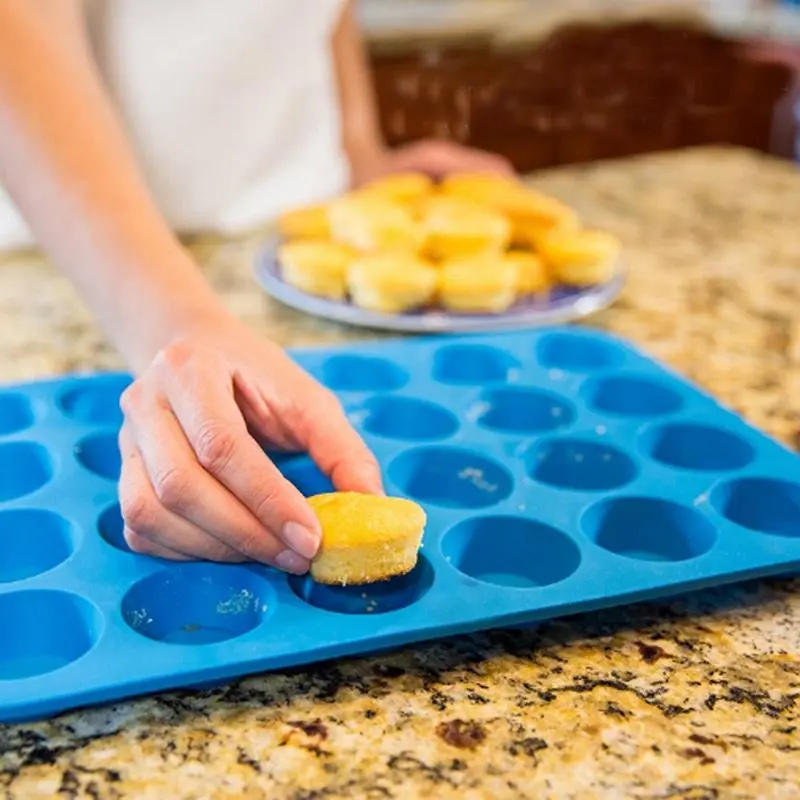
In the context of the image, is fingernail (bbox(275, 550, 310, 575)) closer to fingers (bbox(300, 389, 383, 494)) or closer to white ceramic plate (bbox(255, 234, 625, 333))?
fingers (bbox(300, 389, 383, 494))

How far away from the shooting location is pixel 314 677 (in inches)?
23.7

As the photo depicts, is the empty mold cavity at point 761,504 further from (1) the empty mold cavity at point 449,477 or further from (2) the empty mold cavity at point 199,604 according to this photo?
(2) the empty mold cavity at point 199,604

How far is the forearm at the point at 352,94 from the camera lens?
174 cm

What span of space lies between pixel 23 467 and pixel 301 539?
0.30m

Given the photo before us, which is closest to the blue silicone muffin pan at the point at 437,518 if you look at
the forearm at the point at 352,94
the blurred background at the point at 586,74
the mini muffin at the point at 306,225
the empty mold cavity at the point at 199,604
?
the empty mold cavity at the point at 199,604

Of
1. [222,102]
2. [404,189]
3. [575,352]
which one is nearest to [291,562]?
[575,352]

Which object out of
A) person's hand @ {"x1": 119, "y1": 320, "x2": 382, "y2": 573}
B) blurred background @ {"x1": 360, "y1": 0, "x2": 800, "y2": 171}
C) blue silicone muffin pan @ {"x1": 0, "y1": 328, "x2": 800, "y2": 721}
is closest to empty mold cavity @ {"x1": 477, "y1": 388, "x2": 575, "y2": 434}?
blue silicone muffin pan @ {"x1": 0, "y1": 328, "x2": 800, "y2": 721}

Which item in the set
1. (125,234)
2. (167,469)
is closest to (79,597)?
(167,469)

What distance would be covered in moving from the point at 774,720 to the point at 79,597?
395 mm

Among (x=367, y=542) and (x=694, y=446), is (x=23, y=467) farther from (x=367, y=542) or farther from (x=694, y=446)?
(x=694, y=446)

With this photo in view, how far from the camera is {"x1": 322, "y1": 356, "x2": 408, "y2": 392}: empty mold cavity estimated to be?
3.26 ft

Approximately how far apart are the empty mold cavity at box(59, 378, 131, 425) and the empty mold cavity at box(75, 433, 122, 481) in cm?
6

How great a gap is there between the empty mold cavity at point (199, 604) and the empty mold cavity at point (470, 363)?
0.41 m

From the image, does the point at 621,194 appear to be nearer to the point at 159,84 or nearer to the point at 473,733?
A: the point at 159,84
